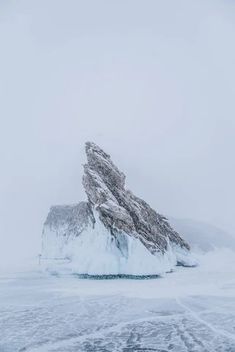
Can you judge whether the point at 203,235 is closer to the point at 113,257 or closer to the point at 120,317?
the point at 113,257

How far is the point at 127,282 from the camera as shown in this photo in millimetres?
36031

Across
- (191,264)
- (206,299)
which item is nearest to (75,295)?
(206,299)

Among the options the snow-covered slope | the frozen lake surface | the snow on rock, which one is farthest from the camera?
the snow-covered slope

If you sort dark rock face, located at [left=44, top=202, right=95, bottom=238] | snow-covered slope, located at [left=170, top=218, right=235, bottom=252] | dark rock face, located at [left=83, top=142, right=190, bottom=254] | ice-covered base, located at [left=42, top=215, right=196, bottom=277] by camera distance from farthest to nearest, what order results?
snow-covered slope, located at [left=170, top=218, right=235, bottom=252] < dark rock face, located at [left=44, top=202, right=95, bottom=238] < dark rock face, located at [left=83, top=142, right=190, bottom=254] < ice-covered base, located at [left=42, top=215, right=196, bottom=277]

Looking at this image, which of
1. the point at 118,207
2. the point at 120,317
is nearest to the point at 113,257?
the point at 118,207

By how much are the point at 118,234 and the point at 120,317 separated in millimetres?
18424

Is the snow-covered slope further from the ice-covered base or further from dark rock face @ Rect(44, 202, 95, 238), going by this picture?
the ice-covered base

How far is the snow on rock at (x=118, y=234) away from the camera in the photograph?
1537 inches

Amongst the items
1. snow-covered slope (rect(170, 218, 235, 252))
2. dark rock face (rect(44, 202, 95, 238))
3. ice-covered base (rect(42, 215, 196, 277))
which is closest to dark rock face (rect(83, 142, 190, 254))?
ice-covered base (rect(42, 215, 196, 277))

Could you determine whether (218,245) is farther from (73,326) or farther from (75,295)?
(73,326)

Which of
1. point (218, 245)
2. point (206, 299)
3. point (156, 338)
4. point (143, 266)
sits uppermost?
point (218, 245)

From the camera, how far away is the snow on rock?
128 feet

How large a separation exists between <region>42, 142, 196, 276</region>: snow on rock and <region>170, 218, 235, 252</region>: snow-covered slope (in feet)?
82.9

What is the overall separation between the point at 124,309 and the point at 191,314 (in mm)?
3641
